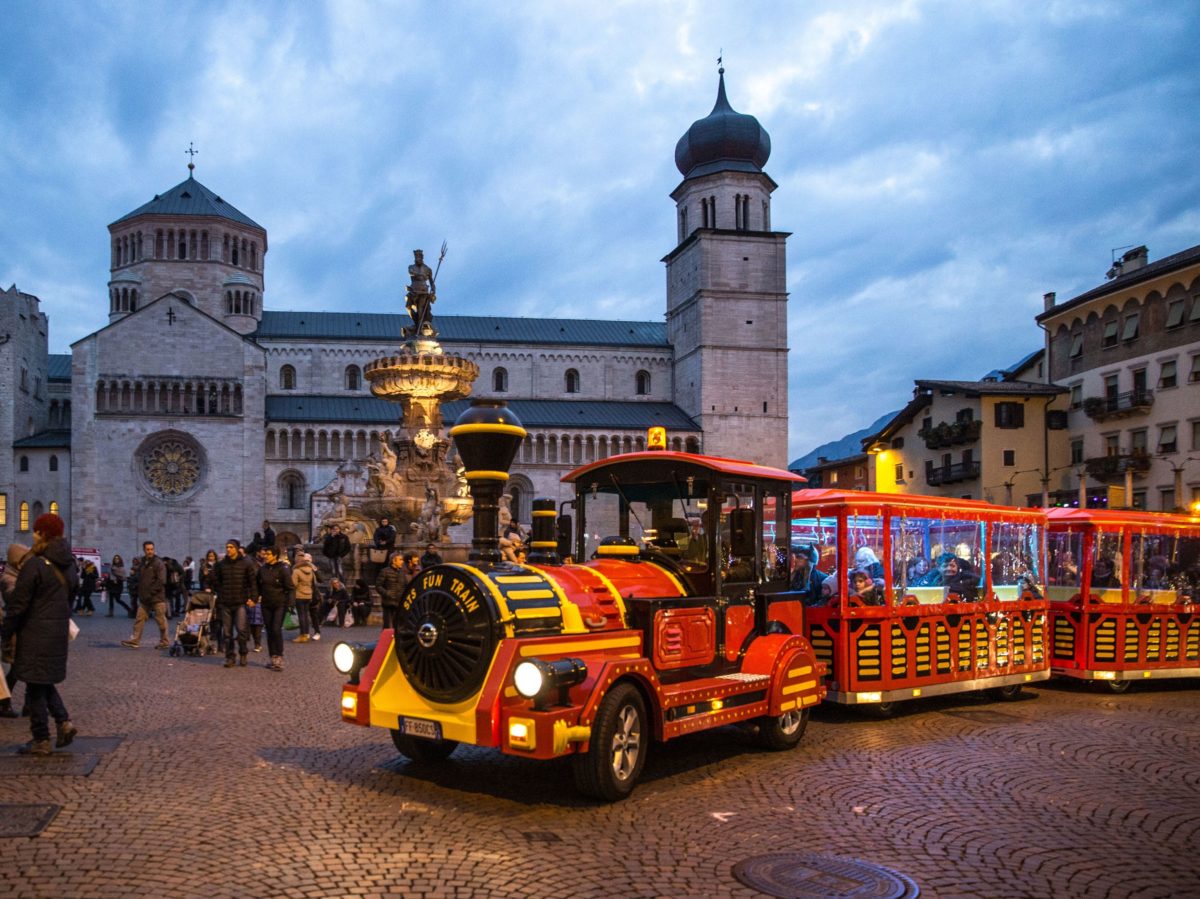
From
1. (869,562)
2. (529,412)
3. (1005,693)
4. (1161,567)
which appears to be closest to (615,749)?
(869,562)

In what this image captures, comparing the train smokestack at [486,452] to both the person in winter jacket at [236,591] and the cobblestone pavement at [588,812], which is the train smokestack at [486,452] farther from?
the person in winter jacket at [236,591]

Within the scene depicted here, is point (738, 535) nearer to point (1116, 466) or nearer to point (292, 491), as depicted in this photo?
point (1116, 466)

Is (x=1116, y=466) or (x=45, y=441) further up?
(x=45, y=441)

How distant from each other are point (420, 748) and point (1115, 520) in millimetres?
10641

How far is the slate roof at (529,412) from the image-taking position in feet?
216

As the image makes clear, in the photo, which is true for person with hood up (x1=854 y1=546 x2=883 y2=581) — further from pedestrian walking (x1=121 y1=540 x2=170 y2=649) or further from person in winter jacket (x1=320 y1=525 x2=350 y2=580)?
person in winter jacket (x1=320 y1=525 x2=350 y2=580)

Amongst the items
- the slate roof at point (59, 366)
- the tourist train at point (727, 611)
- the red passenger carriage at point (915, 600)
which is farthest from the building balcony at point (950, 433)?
the slate roof at point (59, 366)

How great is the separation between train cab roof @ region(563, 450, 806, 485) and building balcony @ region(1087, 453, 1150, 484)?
114 ft

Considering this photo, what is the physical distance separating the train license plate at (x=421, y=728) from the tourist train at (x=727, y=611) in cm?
1

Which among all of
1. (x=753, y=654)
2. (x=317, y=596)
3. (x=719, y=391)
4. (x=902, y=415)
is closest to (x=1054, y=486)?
(x=902, y=415)

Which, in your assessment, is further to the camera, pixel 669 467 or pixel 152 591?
pixel 152 591

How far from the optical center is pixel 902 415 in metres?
54.4

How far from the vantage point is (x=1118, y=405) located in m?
41.9

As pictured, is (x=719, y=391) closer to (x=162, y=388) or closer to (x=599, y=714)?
(x=162, y=388)
